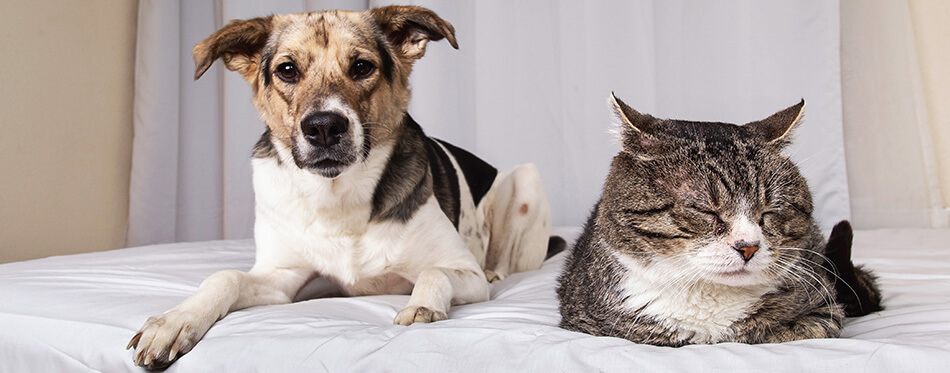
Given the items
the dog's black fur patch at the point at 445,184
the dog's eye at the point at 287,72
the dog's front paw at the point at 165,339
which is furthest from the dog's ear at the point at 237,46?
the dog's front paw at the point at 165,339

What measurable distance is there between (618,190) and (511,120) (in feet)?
7.59

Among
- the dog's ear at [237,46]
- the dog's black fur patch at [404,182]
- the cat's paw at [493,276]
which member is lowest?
the cat's paw at [493,276]

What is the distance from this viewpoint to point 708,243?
1.03 metres

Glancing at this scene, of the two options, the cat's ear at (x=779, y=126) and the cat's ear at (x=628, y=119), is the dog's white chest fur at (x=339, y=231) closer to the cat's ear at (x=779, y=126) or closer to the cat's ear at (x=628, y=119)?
the cat's ear at (x=628, y=119)

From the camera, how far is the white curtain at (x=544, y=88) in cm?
321

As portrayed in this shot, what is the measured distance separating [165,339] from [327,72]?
83 cm

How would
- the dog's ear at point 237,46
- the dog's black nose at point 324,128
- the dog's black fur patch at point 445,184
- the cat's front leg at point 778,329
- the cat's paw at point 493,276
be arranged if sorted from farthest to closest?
the cat's paw at point 493,276
the dog's black fur patch at point 445,184
the dog's ear at point 237,46
the dog's black nose at point 324,128
the cat's front leg at point 778,329

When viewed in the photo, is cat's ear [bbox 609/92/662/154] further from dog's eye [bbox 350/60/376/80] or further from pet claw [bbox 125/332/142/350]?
pet claw [bbox 125/332/142/350]

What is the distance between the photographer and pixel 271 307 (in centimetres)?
150

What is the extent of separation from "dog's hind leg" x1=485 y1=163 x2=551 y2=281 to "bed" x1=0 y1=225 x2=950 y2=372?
0.56 m

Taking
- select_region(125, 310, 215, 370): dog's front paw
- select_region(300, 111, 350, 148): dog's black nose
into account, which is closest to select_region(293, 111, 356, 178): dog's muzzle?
select_region(300, 111, 350, 148): dog's black nose

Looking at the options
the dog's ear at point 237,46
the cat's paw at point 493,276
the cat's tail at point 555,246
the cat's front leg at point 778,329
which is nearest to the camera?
the cat's front leg at point 778,329

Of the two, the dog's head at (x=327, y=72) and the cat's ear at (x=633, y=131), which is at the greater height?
the dog's head at (x=327, y=72)

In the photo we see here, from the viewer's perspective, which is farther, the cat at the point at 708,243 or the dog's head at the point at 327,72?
the dog's head at the point at 327,72
